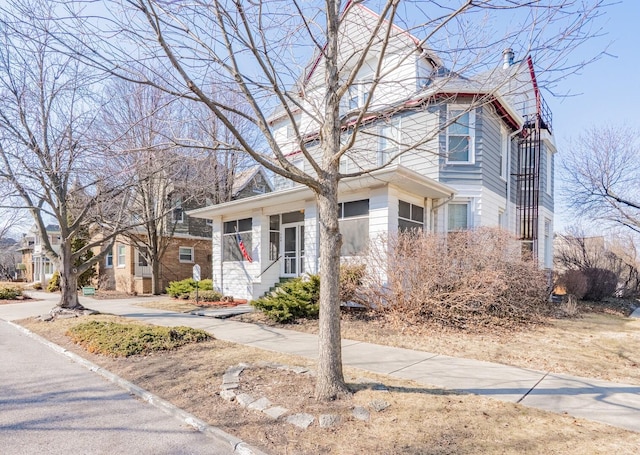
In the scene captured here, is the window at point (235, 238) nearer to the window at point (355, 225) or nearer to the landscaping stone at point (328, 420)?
the window at point (355, 225)

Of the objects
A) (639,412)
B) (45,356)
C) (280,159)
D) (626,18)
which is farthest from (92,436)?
(626,18)

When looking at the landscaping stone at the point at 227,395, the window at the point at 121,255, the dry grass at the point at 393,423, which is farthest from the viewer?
the window at the point at 121,255

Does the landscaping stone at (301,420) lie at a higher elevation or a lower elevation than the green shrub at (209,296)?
higher

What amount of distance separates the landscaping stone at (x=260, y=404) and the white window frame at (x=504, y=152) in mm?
12766

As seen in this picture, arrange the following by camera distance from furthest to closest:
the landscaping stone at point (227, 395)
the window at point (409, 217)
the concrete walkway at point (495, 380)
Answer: the window at point (409, 217) → the landscaping stone at point (227, 395) → the concrete walkway at point (495, 380)

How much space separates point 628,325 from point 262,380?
33.1 feet

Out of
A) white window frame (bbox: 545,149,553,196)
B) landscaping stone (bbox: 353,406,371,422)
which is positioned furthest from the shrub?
white window frame (bbox: 545,149,553,196)

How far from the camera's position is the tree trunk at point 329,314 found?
427 cm

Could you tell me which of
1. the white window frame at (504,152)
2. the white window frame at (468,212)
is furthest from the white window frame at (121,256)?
the white window frame at (504,152)

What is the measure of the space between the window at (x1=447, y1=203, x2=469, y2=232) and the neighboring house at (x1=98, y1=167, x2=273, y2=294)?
12.4m

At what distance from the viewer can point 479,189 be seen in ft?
40.9

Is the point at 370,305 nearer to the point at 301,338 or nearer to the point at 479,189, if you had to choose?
the point at 301,338

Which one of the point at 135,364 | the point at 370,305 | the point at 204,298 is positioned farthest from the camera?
the point at 204,298

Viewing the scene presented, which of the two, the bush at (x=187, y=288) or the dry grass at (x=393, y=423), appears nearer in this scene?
the dry grass at (x=393, y=423)
